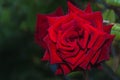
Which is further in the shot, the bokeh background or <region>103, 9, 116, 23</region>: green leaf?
the bokeh background

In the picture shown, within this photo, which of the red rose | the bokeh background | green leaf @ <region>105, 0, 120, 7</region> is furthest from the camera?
the bokeh background

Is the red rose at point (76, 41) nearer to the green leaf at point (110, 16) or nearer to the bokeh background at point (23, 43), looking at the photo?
the green leaf at point (110, 16)

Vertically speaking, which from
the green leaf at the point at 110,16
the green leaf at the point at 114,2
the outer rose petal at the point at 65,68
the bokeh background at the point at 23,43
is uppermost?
the green leaf at the point at 114,2

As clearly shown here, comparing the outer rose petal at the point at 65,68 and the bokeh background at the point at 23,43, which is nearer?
the outer rose petal at the point at 65,68

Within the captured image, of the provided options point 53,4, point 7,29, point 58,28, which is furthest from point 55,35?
point 7,29


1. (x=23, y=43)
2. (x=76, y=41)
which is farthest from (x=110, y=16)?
(x=23, y=43)

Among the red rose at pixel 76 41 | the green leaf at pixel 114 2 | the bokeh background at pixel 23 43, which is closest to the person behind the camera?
the red rose at pixel 76 41

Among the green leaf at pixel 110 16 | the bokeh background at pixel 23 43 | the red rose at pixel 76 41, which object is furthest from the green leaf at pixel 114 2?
the bokeh background at pixel 23 43

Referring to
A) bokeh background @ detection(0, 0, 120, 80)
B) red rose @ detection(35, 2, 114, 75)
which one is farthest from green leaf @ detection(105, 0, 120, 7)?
bokeh background @ detection(0, 0, 120, 80)

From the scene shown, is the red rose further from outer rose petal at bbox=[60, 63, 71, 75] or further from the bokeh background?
the bokeh background
